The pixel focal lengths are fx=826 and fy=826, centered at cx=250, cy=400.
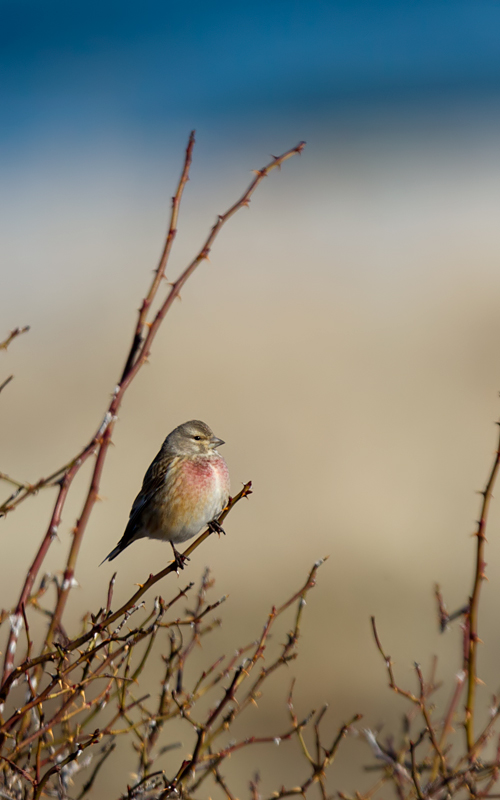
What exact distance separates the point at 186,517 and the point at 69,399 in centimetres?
1543

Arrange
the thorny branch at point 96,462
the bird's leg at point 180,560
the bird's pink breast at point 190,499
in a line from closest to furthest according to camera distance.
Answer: the thorny branch at point 96,462, the bird's leg at point 180,560, the bird's pink breast at point 190,499

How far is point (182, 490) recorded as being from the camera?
4379mm

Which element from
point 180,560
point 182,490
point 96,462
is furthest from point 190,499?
Answer: point 96,462

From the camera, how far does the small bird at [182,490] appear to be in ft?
14.3

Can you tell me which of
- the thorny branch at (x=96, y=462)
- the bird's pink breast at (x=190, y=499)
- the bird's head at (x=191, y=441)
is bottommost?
the thorny branch at (x=96, y=462)

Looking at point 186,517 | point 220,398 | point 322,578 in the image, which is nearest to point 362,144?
point 220,398

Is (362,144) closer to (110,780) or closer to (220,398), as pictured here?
(220,398)

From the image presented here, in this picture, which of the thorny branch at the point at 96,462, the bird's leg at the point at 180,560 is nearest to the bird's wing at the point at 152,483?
the bird's leg at the point at 180,560

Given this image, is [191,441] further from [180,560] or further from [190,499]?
[180,560]

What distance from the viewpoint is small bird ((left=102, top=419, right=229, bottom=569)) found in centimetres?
437

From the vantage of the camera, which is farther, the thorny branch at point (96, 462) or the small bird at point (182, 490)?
the small bird at point (182, 490)

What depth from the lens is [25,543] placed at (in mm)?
13102

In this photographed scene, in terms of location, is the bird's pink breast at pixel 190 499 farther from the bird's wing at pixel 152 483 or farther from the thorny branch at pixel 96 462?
the thorny branch at pixel 96 462

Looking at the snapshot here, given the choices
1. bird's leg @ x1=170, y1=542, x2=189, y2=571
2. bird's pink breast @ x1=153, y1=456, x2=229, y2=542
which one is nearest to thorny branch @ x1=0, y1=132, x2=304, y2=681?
bird's leg @ x1=170, y1=542, x2=189, y2=571
